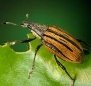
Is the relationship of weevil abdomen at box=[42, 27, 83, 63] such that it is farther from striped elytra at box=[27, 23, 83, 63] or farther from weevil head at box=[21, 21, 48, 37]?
weevil head at box=[21, 21, 48, 37]

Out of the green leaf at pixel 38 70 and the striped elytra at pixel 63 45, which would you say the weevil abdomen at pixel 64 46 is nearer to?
the striped elytra at pixel 63 45

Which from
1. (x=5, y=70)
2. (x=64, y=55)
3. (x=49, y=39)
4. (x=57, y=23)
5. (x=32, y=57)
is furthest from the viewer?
(x=57, y=23)

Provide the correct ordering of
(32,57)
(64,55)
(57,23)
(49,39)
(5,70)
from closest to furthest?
(5,70) → (32,57) → (64,55) → (49,39) → (57,23)

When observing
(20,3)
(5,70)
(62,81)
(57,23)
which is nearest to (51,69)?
(62,81)

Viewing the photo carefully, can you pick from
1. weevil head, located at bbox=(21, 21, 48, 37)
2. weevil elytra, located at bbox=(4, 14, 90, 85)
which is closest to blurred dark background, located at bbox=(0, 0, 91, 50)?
weevil head, located at bbox=(21, 21, 48, 37)

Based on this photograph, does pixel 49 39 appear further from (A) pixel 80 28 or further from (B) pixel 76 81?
(A) pixel 80 28

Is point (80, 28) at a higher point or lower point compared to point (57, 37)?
lower

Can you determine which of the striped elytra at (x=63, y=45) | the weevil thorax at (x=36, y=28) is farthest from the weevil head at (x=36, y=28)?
the striped elytra at (x=63, y=45)
